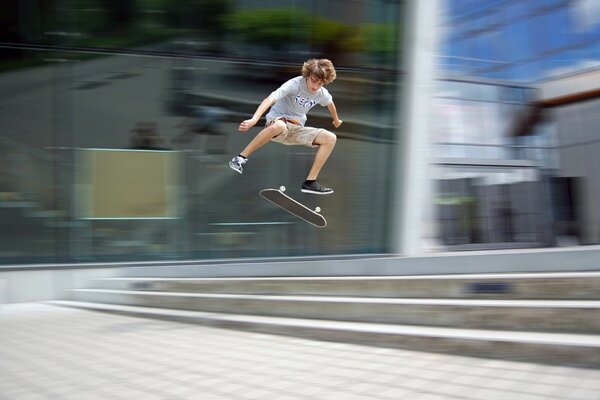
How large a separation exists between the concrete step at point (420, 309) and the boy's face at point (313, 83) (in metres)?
2.18

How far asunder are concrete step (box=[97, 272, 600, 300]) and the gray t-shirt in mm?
1864

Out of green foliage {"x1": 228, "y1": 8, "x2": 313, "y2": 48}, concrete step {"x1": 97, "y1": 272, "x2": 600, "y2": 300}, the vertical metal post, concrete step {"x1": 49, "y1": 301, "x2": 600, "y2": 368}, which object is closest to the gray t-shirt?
concrete step {"x1": 97, "y1": 272, "x2": 600, "y2": 300}

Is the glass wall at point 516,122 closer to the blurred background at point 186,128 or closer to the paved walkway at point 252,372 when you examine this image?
the blurred background at point 186,128

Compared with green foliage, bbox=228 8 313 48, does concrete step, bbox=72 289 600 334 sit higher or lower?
lower

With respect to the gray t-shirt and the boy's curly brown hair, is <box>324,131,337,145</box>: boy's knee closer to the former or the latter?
the gray t-shirt

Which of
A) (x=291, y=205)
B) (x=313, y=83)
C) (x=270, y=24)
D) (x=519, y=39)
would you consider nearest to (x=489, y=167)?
(x=519, y=39)

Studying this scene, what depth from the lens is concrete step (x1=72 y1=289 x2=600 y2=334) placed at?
4.20 meters

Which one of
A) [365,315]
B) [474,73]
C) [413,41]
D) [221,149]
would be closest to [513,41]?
[474,73]

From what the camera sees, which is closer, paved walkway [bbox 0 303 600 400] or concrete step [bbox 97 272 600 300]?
paved walkway [bbox 0 303 600 400]

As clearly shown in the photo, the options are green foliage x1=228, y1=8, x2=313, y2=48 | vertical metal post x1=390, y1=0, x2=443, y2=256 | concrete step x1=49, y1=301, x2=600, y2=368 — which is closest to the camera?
concrete step x1=49, y1=301, x2=600, y2=368

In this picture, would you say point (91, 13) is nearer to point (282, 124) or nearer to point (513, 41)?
point (282, 124)

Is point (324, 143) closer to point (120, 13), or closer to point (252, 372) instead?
point (252, 372)

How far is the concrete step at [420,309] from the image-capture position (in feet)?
13.8

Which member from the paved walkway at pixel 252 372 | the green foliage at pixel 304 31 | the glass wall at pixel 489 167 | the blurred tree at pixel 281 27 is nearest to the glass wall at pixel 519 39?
the glass wall at pixel 489 167
